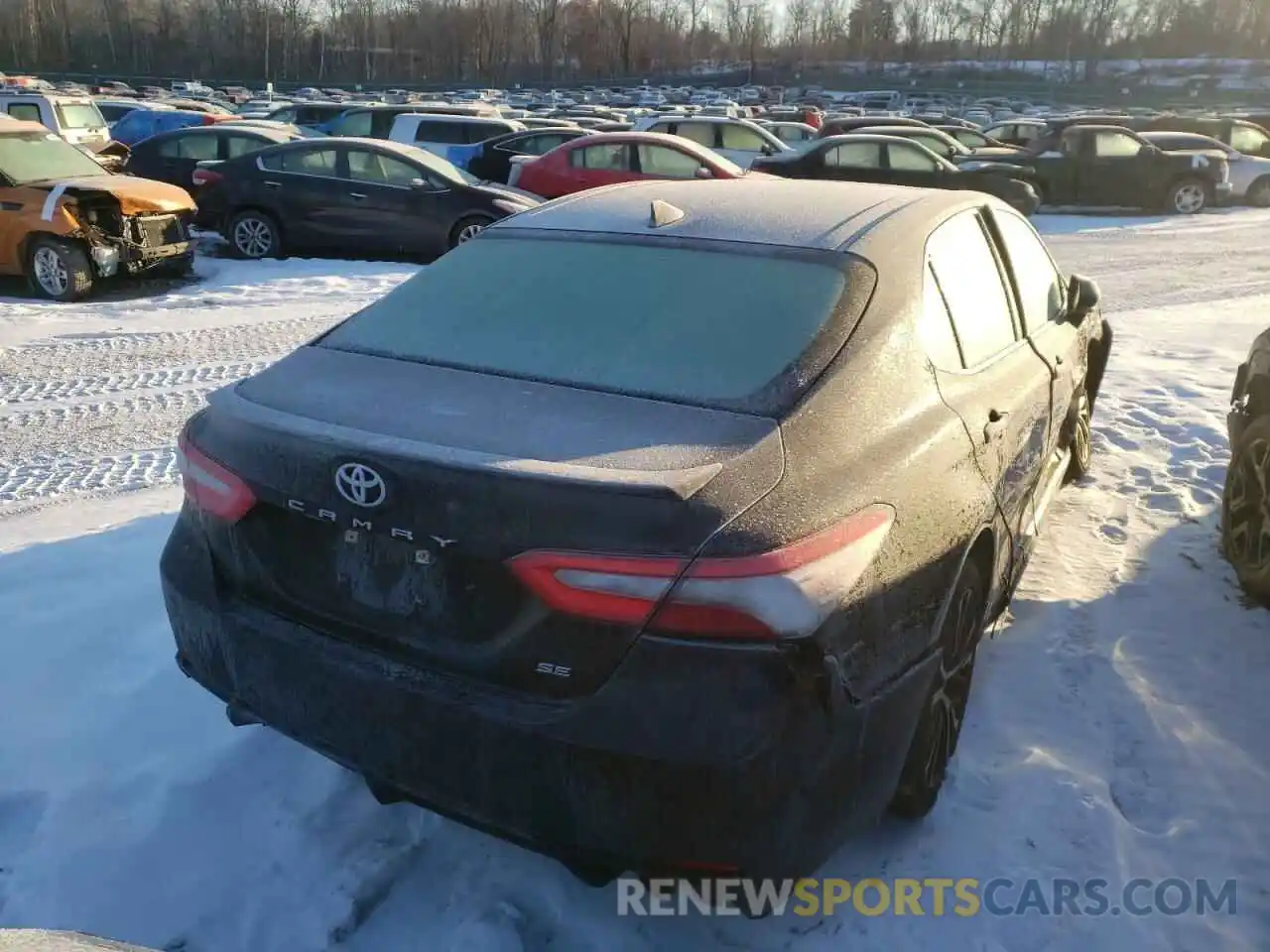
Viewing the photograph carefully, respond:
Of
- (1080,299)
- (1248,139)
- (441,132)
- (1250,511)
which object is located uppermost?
(1248,139)

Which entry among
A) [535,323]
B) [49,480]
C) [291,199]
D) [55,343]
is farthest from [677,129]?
[535,323]

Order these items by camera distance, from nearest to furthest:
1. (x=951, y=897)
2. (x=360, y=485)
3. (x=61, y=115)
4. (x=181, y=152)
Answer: (x=360, y=485) < (x=951, y=897) < (x=181, y=152) < (x=61, y=115)

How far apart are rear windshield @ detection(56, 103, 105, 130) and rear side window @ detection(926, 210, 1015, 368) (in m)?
17.8

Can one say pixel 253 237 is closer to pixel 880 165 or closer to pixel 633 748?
pixel 880 165

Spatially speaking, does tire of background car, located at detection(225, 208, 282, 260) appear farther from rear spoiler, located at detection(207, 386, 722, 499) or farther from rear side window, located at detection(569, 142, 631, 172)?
rear spoiler, located at detection(207, 386, 722, 499)

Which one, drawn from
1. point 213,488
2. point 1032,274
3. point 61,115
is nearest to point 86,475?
point 213,488

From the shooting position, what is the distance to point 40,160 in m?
10.3

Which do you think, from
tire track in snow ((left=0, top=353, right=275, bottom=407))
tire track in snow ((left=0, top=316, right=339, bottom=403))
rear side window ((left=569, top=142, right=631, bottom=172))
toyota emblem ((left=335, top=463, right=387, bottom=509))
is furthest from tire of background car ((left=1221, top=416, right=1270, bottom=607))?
rear side window ((left=569, top=142, right=631, bottom=172))

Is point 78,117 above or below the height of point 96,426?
above

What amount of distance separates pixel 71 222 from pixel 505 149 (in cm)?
867

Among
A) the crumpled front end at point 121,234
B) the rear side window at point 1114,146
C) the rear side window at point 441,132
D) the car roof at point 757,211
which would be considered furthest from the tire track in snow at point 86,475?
the rear side window at point 1114,146

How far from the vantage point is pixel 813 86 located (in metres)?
73.6

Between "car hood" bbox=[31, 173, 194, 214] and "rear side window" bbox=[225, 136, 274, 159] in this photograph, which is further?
"rear side window" bbox=[225, 136, 274, 159]

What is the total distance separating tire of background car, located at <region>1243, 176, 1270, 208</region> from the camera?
21297 millimetres
